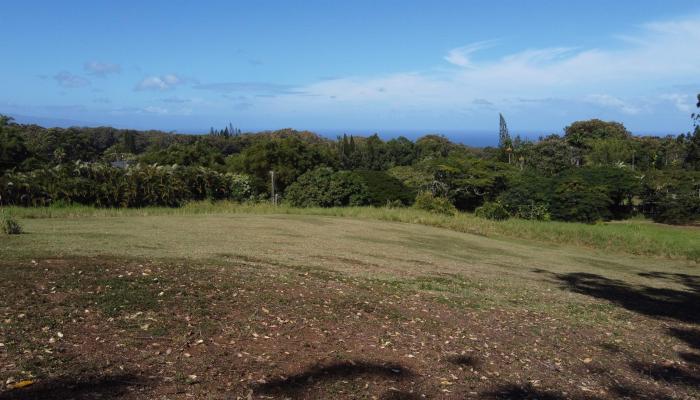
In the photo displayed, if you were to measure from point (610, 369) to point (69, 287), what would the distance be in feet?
21.5

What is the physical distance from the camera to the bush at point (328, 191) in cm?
3425

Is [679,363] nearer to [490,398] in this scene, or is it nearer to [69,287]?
[490,398]

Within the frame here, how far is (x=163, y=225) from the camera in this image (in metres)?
16.3

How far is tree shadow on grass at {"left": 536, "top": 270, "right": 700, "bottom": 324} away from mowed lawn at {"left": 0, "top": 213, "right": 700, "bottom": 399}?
0.08 metres

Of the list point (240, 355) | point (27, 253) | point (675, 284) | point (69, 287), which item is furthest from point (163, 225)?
point (675, 284)

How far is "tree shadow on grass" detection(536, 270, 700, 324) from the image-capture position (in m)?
10.5

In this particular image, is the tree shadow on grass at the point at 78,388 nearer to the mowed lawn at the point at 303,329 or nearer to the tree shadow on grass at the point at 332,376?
the mowed lawn at the point at 303,329

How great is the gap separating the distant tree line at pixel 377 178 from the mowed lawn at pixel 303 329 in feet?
39.4

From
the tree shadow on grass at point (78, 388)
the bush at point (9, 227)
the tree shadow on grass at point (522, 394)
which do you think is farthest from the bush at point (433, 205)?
the tree shadow on grass at point (78, 388)

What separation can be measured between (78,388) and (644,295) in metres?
11.8

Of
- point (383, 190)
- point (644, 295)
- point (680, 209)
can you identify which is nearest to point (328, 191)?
point (383, 190)

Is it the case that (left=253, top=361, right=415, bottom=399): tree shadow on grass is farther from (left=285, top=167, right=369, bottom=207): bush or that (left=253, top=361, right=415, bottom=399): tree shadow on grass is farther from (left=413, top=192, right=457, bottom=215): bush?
(left=285, top=167, right=369, bottom=207): bush

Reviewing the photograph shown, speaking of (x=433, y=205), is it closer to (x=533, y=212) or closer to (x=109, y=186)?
(x=533, y=212)

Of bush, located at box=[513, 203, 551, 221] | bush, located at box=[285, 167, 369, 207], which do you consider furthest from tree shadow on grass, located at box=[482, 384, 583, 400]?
bush, located at box=[513, 203, 551, 221]
